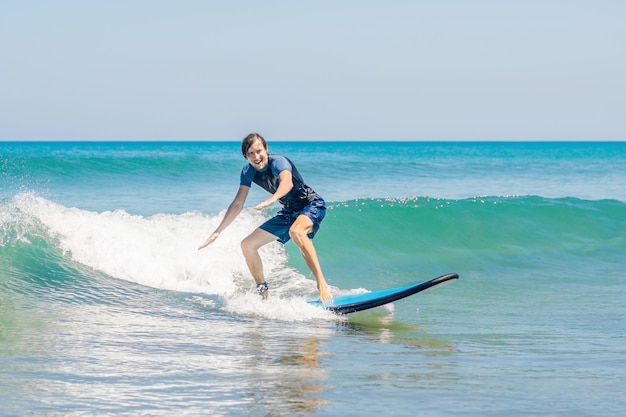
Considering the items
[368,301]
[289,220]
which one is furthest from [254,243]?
[368,301]

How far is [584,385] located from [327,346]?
207 cm

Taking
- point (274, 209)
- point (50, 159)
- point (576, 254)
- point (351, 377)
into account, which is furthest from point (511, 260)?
point (50, 159)

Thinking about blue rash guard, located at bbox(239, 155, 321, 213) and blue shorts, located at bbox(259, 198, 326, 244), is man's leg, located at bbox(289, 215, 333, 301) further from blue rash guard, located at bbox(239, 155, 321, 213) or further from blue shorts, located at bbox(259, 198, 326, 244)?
blue rash guard, located at bbox(239, 155, 321, 213)

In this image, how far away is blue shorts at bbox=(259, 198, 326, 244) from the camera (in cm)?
781

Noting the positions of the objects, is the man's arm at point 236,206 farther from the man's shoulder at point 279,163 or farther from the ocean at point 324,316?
the ocean at point 324,316

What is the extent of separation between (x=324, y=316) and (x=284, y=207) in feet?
3.88

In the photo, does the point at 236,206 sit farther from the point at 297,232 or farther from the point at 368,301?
the point at 368,301

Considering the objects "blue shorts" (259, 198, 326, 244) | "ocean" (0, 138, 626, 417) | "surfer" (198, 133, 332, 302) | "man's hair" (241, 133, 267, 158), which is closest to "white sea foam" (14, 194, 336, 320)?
"ocean" (0, 138, 626, 417)

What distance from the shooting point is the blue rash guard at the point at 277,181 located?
745cm

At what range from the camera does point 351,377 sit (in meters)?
5.22

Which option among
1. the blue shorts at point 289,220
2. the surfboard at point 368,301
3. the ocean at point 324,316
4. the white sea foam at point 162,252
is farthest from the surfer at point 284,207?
the white sea foam at point 162,252

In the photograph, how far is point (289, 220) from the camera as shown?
7.91 m

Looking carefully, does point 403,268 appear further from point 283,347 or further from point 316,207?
point 283,347

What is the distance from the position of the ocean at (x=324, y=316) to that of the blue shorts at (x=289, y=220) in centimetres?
74
